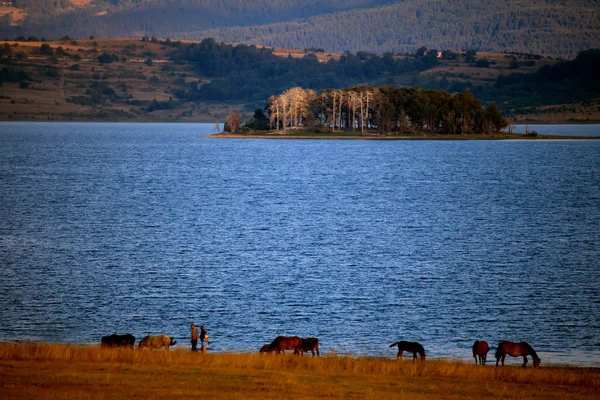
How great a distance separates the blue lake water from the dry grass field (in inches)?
311

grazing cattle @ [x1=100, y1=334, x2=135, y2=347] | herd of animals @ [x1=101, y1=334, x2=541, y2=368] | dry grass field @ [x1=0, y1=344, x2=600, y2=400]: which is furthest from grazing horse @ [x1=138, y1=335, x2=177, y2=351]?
dry grass field @ [x1=0, y1=344, x2=600, y2=400]

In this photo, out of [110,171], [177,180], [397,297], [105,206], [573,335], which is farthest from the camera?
[110,171]

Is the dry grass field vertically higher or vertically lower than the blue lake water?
higher

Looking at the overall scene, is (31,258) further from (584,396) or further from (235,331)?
(584,396)

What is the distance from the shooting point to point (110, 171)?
15112cm

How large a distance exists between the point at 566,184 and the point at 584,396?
104183 mm

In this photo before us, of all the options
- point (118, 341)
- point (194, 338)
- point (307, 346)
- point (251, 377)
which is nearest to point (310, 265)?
point (194, 338)

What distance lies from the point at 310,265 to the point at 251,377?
3100 centimetres

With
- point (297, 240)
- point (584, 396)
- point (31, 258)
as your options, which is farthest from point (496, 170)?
point (584, 396)

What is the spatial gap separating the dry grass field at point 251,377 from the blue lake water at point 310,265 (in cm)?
789

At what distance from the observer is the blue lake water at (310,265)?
40.8 m

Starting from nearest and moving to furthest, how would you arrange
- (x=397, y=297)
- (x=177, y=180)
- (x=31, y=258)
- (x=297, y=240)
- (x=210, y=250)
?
(x=397, y=297), (x=31, y=258), (x=210, y=250), (x=297, y=240), (x=177, y=180)

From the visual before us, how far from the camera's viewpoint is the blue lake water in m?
40.8

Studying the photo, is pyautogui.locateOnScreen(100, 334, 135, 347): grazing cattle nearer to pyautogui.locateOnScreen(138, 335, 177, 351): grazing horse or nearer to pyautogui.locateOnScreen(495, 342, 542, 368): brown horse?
pyautogui.locateOnScreen(138, 335, 177, 351): grazing horse
